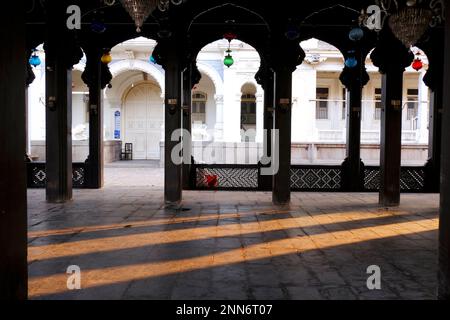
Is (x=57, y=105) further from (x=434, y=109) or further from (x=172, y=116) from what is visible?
(x=434, y=109)

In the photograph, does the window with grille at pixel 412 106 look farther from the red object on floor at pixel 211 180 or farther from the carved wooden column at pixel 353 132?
the red object on floor at pixel 211 180

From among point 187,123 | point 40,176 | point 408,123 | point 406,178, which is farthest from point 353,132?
point 408,123

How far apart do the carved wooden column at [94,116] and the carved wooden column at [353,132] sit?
6643 mm

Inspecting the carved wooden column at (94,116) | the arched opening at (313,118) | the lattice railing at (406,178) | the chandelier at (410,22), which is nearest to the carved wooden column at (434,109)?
the lattice railing at (406,178)

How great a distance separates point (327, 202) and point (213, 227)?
380cm

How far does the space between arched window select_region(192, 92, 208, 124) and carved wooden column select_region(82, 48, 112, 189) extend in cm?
1291

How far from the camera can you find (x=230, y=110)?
21.7 metres

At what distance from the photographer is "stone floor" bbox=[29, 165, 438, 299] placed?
4.25 meters

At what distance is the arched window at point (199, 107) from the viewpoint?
2547 cm

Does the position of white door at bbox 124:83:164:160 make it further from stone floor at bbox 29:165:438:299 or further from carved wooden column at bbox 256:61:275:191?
stone floor at bbox 29:165:438:299

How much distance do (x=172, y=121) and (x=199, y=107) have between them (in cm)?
1642
